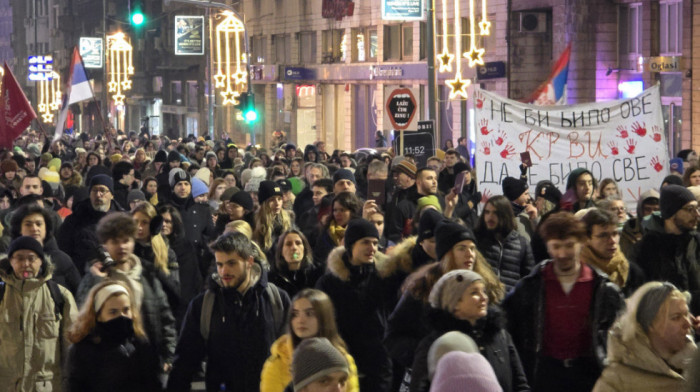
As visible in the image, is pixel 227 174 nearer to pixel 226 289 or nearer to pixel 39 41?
pixel 226 289

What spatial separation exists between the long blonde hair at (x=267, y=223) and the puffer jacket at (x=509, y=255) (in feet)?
6.74

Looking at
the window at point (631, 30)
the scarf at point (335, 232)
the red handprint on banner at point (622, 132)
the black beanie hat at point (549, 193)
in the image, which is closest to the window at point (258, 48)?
the window at point (631, 30)

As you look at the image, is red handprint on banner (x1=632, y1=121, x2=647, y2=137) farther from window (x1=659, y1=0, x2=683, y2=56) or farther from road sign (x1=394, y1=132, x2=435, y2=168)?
window (x1=659, y1=0, x2=683, y2=56)

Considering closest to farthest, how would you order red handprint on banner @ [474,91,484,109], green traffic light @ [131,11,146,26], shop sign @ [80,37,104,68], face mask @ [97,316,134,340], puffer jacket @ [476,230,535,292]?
face mask @ [97,316,134,340] → puffer jacket @ [476,230,535,292] → red handprint on banner @ [474,91,484,109] → green traffic light @ [131,11,146,26] → shop sign @ [80,37,104,68]

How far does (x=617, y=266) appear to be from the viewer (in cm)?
863

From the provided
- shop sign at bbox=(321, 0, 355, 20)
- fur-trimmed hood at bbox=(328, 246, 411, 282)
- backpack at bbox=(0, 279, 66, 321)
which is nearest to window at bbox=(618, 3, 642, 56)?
shop sign at bbox=(321, 0, 355, 20)

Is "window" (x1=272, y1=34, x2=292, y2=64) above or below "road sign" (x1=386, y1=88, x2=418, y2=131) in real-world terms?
above

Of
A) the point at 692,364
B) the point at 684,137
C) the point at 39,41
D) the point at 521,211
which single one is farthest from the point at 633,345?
the point at 39,41

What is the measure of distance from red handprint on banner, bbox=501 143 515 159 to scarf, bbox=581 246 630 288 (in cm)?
824

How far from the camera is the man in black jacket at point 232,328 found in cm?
769

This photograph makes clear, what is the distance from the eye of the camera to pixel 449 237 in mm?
Answer: 8117

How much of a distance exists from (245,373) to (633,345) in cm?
236

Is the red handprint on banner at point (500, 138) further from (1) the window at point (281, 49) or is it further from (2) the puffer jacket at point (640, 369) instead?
(1) the window at point (281, 49)

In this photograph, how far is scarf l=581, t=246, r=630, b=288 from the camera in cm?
852
